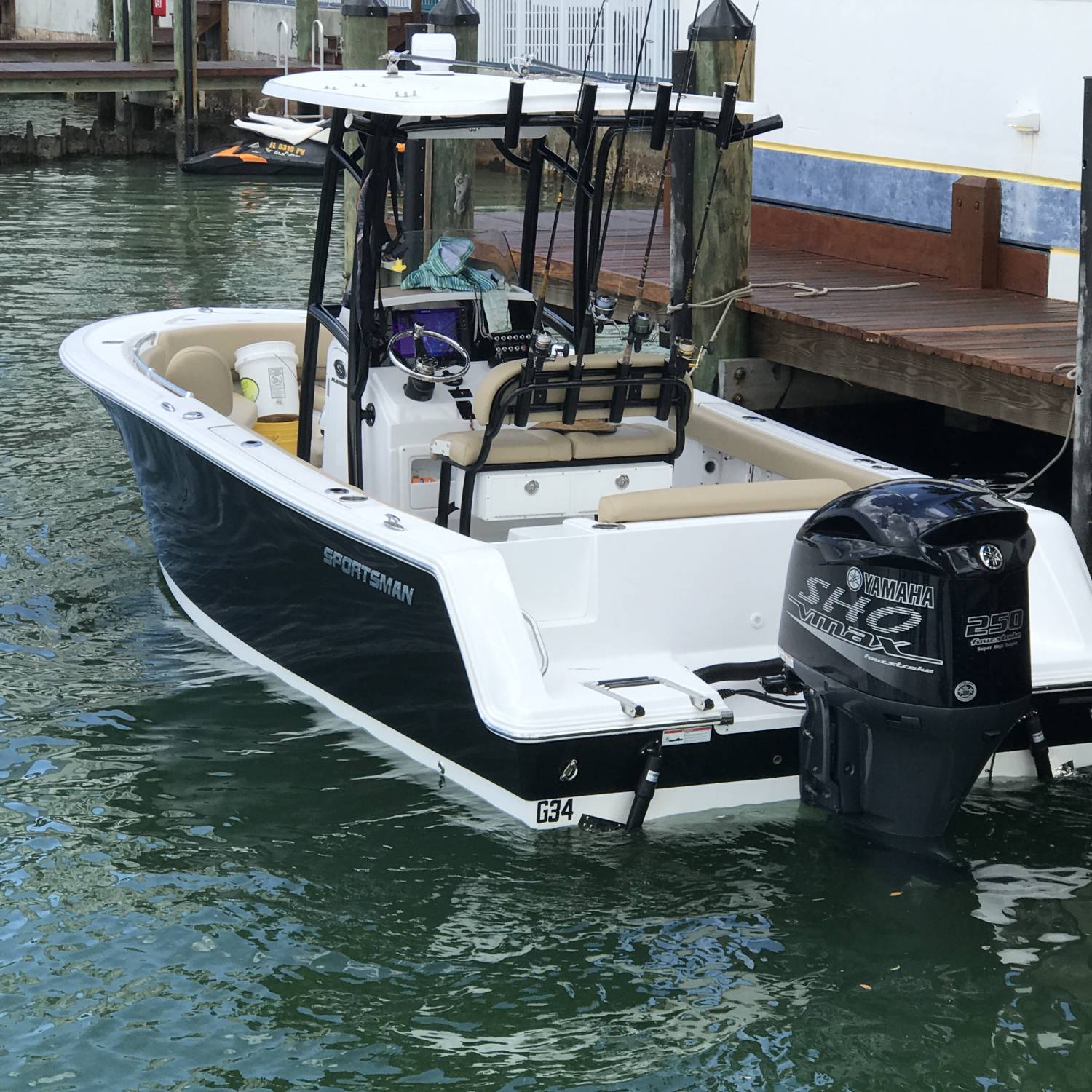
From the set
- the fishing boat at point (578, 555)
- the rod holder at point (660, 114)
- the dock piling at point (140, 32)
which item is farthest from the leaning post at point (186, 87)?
the rod holder at point (660, 114)

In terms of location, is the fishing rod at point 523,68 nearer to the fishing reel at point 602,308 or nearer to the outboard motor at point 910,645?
the fishing reel at point 602,308

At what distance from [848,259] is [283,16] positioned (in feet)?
58.3

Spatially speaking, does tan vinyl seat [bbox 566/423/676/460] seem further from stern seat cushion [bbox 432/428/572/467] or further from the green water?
the green water

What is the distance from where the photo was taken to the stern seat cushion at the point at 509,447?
16.5 ft

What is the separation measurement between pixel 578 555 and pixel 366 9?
5.39 metres

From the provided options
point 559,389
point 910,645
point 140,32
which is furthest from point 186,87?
point 910,645

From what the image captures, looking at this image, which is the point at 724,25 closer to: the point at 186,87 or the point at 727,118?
the point at 727,118

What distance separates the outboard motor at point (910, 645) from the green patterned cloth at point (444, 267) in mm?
1847

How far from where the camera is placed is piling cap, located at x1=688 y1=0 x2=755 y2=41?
23.2 ft

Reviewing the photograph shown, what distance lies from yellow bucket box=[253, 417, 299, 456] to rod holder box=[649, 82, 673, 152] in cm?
237

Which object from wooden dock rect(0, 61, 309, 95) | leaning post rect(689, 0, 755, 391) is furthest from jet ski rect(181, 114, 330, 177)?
wooden dock rect(0, 61, 309, 95)

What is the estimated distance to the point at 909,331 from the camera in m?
7.01

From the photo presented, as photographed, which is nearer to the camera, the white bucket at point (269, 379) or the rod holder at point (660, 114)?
the rod holder at point (660, 114)

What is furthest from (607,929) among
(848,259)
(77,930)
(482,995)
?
(848,259)
